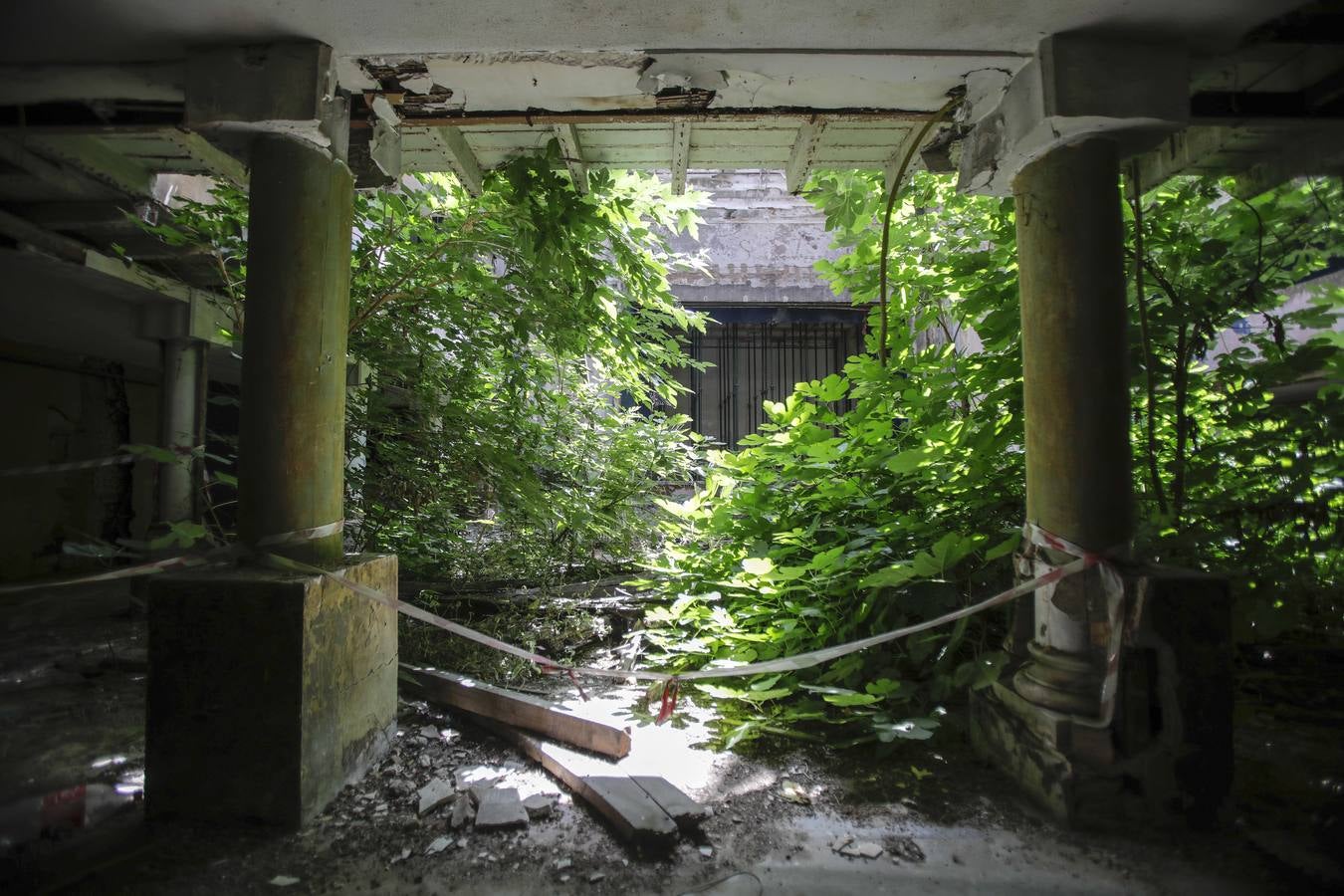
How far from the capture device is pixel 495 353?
473 cm

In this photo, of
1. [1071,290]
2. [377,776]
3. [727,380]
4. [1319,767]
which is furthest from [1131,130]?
[727,380]

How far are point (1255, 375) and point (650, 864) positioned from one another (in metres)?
3.15

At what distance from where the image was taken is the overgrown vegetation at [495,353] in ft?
12.4

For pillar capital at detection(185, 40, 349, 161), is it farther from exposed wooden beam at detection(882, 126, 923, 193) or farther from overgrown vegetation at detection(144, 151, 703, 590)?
exposed wooden beam at detection(882, 126, 923, 193)

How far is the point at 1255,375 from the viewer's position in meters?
2.86

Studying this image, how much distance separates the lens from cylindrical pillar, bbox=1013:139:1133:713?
238cm

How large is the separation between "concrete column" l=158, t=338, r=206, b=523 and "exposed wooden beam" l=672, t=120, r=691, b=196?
18.5 feet

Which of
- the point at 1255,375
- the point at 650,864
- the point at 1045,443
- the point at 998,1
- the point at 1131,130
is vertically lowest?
the point at 650,864

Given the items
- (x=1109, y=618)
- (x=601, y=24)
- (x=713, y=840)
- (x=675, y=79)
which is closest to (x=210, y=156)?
(x=601, y=24)

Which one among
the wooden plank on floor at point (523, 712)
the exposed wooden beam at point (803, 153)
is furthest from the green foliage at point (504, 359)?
the wooden plank on floor at point (523, 712)

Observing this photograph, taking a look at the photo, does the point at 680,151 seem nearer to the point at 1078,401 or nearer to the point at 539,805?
the point at 1078,401

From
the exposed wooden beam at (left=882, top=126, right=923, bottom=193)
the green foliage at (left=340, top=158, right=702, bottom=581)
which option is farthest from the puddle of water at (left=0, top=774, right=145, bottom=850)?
the exposed wooden beam at (left=882, top=126, right=923, bottom=193)

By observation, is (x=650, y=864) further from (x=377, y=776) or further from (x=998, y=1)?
(x=998, y=1)

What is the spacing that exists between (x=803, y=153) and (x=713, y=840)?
308 cm
